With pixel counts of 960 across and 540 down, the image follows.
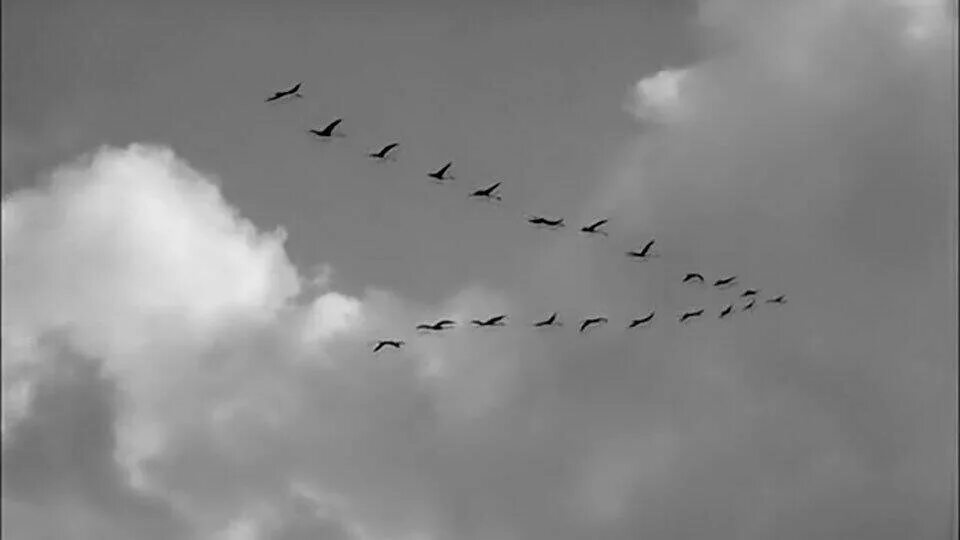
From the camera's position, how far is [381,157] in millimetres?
32844

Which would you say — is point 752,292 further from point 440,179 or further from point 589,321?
point 440,179

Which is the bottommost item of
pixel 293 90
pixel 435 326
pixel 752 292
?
pixel 435 326

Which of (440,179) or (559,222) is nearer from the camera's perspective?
(440,179)

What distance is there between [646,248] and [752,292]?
404 inches

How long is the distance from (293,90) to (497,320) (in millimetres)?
11311

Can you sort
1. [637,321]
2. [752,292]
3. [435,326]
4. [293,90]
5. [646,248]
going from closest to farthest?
[293,90] < [435,326] < [646,248] < [637,321] < [752,292]

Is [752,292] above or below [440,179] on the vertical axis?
above

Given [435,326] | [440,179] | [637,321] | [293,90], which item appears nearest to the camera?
[293,90]

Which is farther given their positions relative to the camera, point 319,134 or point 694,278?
point 694,278

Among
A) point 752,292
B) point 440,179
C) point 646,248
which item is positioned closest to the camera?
point 440,179

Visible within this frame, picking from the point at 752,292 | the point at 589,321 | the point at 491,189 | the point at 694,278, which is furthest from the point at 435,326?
the point at 752,292

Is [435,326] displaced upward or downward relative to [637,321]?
downward

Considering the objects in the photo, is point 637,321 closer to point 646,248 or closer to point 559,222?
point 646,248

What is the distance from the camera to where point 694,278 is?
145 ft
